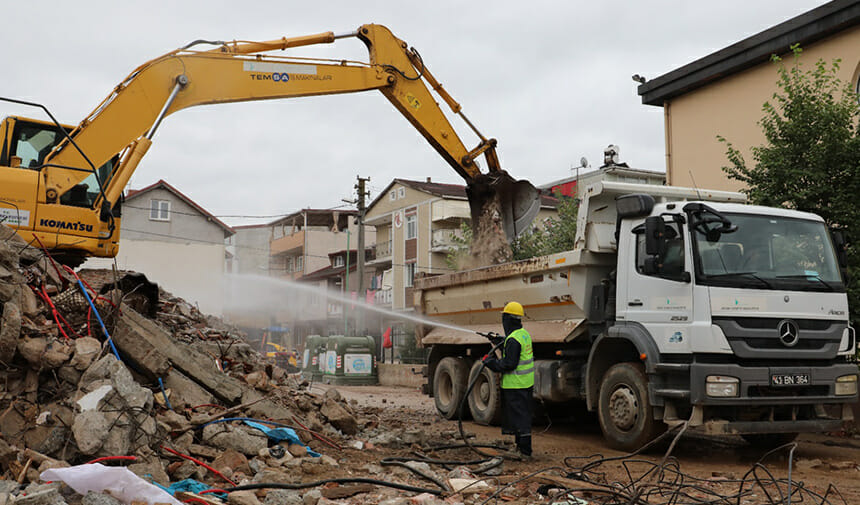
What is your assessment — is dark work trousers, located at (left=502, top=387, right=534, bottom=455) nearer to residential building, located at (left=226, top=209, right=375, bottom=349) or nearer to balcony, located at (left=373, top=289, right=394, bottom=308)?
balcony, located at (left=373, top=289, right=394, bottom=308)

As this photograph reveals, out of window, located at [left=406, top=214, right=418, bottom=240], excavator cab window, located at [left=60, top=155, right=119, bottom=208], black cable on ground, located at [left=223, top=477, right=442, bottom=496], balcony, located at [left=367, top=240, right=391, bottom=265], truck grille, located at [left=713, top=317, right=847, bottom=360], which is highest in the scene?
window, located at [left=406, top=214, right=418, bottom=240]

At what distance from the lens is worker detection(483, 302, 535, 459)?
8555mm

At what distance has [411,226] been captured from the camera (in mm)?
43656

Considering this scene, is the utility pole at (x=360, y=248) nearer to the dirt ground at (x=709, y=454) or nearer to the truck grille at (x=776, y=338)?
the dirt ground at (x=709, y=454)

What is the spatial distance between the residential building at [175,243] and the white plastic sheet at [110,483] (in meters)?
34.3

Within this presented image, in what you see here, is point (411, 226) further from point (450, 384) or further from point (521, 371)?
point (521, 371)

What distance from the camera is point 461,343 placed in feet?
41.4

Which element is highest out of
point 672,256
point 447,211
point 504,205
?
point 447,211

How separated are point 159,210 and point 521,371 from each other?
36.2 m

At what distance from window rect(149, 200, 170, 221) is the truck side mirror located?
36.5 metres

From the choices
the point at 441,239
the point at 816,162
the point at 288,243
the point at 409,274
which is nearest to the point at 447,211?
the point at 441,239

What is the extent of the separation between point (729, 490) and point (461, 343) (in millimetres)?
6102

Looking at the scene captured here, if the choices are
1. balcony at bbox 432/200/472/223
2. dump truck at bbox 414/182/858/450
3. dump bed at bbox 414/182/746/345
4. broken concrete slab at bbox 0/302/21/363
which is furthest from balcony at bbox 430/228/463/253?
broken concrete slab at bbox 0/302/21/363

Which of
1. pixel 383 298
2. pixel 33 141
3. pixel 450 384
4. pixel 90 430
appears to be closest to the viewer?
pixel 90 430
